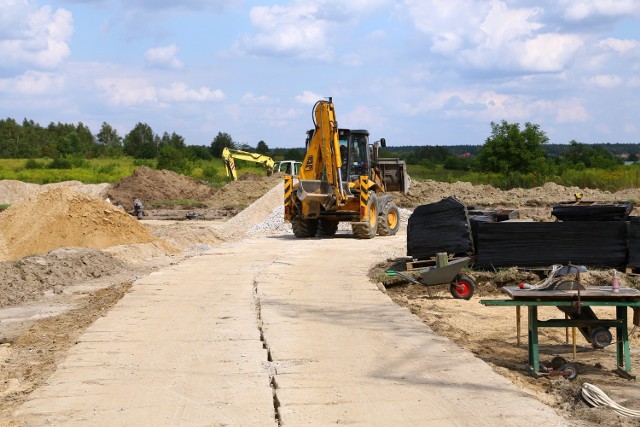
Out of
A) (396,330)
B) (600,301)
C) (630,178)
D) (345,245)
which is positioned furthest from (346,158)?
(630,178)

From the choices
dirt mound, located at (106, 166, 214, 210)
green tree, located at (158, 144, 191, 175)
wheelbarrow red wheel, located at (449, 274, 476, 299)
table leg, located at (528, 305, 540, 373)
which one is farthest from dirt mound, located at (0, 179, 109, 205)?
table leg, located at (528, 305, 540, 373)

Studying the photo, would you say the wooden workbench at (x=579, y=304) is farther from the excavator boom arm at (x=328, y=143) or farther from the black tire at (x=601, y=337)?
the excavator boom arm at (x=328, y=143)

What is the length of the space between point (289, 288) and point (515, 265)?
3.96 meters

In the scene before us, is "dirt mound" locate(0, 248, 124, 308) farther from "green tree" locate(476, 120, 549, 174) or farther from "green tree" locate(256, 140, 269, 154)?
"green tree" locate(256, 140, 269, 154)

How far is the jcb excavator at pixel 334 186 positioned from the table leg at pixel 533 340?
15.8 meters

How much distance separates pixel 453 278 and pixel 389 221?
42.1 ft

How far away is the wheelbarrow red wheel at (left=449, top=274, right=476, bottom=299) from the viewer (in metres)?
14.0

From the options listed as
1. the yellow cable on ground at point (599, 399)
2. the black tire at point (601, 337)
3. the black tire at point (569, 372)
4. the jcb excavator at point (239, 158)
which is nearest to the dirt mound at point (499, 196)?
the jcb excavator at point (239, 158)

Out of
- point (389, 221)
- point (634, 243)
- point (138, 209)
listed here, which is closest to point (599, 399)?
point (634, 243)

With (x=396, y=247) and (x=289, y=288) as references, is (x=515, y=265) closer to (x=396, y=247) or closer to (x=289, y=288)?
(x=289, y=288)

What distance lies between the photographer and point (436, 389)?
300 inches

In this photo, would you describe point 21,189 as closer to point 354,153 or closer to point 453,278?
point 354,153

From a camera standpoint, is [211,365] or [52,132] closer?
[211,365]

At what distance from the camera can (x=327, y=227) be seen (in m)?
26.8
